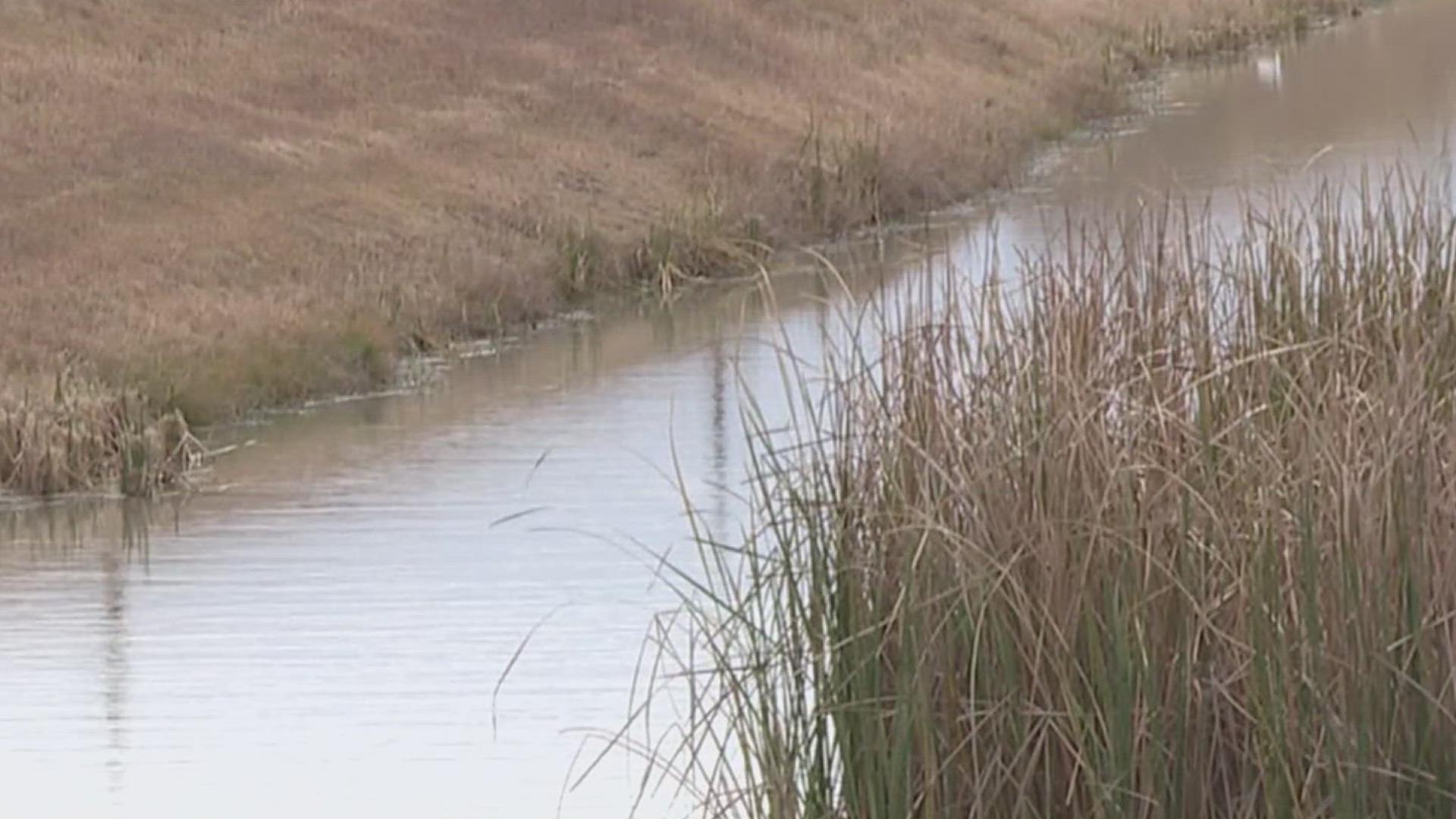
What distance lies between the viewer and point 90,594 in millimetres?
14781

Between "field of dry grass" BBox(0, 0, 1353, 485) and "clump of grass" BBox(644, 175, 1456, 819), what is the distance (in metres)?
10.0

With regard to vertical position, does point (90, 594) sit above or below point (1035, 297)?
below

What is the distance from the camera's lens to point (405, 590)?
14.4 metres

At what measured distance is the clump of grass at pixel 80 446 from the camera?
53.8 ft

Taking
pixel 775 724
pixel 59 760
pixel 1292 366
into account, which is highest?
pixel 1292 366

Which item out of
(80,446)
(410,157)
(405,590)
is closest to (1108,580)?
(405,590)

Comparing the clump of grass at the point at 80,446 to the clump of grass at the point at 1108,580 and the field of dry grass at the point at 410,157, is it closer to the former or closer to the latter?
the field of dry grass at the point at 410,157

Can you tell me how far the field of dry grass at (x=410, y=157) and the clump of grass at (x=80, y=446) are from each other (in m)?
0.20

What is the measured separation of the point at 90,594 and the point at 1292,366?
8.39 m

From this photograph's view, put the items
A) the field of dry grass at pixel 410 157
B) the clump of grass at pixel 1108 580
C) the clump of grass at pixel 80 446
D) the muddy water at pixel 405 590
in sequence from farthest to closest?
the field of dry grass at pixel 410 157, the clump of grass at pixel 80 446, the muddy water at pixel 405 590, the clump of grass at pixel 1108 580

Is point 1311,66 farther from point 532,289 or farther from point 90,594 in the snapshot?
point 90,594

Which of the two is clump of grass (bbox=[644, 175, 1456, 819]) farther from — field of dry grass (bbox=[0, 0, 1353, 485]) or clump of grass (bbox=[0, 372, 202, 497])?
field of dry grass (bbox=[0, 0, 1353, 485])

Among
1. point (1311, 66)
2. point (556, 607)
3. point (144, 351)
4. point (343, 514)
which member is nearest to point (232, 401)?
point (144, 351)

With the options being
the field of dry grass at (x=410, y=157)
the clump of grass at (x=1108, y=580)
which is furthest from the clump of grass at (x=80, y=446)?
the clump of grass at (x=1108, y=580)
